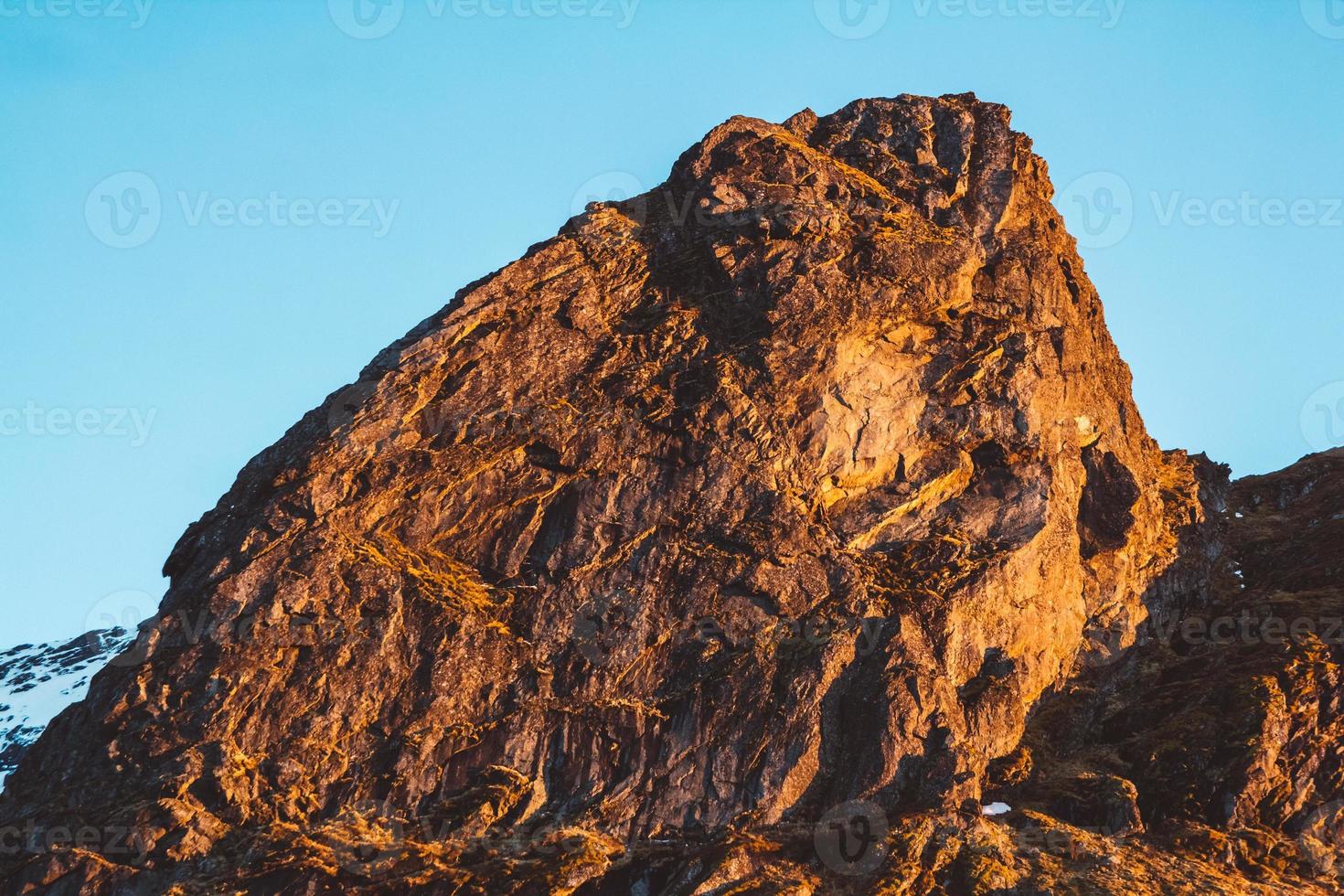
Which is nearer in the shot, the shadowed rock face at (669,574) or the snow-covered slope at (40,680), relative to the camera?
the shadowed rock face at (669,574)

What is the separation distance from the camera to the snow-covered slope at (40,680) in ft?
265

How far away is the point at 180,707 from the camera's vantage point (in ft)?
186

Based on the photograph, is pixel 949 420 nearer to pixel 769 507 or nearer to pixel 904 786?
pixel 769 507

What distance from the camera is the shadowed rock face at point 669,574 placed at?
54.4 m

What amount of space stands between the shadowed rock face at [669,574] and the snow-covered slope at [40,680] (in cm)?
2348

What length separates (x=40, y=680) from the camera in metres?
93.3

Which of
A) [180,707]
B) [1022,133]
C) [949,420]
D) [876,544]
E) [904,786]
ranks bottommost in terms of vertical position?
[904,786]

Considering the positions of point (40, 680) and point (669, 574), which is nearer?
point (669, 574)

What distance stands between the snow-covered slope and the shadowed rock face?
23476 mm

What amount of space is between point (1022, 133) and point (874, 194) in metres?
11.7

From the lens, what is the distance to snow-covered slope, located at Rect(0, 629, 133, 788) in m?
80.6

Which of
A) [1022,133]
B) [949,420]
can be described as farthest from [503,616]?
[1022,133]

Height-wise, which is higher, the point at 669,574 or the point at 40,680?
the point at 40,680

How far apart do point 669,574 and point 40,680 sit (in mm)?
51701
